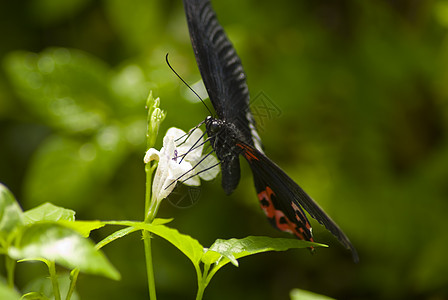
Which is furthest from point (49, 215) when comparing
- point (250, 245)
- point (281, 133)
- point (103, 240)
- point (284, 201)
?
point (281, 133)

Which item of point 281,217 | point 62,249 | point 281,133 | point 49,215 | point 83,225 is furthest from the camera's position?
point 281,133

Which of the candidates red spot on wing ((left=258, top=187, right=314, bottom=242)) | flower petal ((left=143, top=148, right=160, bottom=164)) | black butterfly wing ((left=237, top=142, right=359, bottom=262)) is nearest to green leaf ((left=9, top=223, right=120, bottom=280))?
flower petal ((left=143, top=148, right=160, bottom=164))

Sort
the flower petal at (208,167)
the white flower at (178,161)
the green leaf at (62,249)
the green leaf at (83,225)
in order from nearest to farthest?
1. the green leaf at (62,249)
2. the green leaf at (83,225)
3. the white flower at (178,161)
4. the flower petal at (208,167)

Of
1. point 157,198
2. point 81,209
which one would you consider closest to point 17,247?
point 157,198

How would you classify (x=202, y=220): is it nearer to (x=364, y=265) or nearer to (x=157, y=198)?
(x=364, y=265)

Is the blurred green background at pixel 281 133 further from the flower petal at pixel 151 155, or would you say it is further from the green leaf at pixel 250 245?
the green leaf at pixel 250 245

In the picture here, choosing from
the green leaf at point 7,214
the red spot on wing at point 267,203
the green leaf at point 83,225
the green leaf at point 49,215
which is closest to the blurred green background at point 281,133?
the red spot on wing at point 267,203

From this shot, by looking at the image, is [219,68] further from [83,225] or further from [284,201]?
[83,225]
